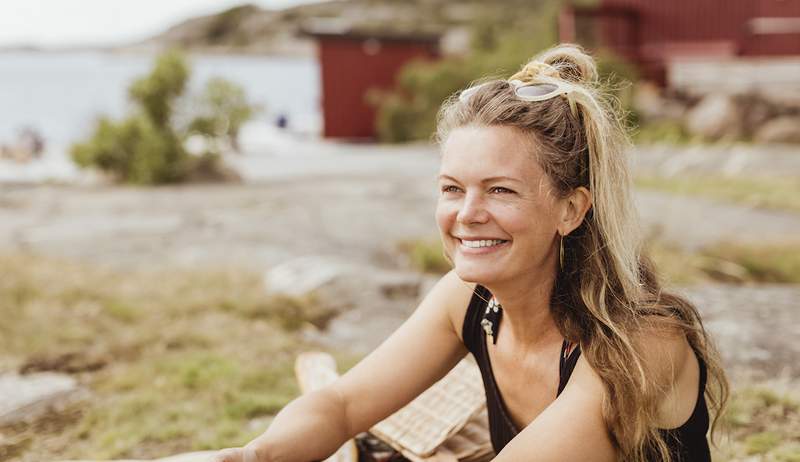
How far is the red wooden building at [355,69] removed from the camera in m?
14.7

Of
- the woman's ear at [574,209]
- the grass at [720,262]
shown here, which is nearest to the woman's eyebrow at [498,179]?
the woman's ear at [574,209]

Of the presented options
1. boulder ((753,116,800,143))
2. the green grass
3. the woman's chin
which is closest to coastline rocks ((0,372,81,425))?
the woman's chin

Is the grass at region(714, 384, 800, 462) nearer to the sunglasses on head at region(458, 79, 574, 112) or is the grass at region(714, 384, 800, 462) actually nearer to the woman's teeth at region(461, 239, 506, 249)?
the woman's teeth at region(461, 239, 506, 249)

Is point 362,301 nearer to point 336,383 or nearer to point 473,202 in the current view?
point 336,383

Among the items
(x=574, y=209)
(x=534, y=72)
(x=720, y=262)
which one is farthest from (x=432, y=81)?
(x=574, y=209)

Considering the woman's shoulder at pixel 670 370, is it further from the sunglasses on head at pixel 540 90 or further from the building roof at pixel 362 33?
the building roof at pixel 362 33

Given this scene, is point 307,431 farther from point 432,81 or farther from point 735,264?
point 432,81

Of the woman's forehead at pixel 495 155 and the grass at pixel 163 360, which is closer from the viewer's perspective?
the woman's forehead at pixel 495 155

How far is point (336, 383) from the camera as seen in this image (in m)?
2.03

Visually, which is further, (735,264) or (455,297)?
(735,264)

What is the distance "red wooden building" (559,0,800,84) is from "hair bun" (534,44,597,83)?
12192 mm

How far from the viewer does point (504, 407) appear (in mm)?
1898

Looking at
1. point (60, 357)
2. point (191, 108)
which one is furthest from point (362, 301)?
point (191, 108)

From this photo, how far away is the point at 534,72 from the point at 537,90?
88mm
